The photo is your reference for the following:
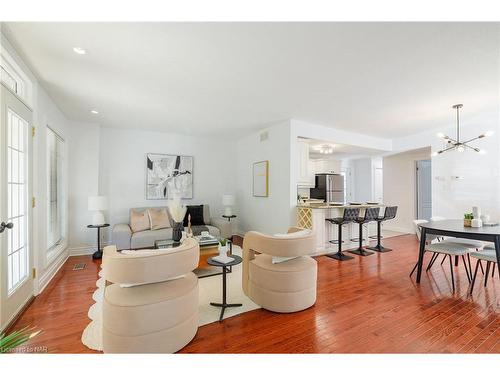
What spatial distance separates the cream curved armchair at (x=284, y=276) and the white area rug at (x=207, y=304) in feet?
0.73

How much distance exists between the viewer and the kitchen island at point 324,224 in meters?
4.34

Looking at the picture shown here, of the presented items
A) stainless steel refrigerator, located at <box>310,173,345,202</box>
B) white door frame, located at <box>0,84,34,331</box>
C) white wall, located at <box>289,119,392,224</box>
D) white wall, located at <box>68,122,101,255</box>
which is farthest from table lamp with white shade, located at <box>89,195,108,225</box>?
stainless steel refrigerator, located at <box>310,173,345,202</box>

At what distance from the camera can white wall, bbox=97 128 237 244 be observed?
510 centimetres

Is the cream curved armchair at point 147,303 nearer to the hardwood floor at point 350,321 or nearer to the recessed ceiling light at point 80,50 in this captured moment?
the hardwood floor at point 350,321

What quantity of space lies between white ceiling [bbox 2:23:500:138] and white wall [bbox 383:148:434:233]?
8.48 ft

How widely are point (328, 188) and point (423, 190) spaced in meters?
2.89

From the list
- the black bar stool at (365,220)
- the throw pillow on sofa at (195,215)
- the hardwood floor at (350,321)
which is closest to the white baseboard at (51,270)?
the hardwood floor at (350,321)


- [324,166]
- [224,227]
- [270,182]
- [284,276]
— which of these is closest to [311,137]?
[270,182]

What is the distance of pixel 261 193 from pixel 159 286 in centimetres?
364

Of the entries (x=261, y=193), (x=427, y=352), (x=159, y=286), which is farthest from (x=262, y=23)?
(x=261, y=193)

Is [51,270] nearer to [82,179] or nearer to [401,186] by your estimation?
[82,179]

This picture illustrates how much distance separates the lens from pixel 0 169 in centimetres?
202

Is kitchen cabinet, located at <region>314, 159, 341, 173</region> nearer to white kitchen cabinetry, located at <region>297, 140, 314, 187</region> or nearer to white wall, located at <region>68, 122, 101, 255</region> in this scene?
white kitchen cabinetry, located at <region>297, 140, 314, 187</region>
